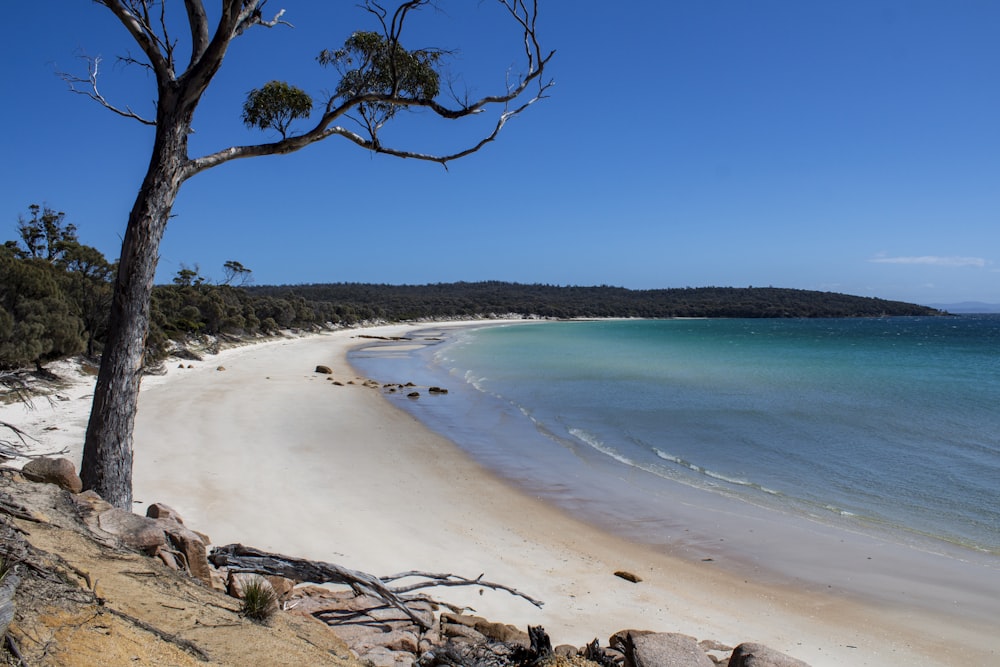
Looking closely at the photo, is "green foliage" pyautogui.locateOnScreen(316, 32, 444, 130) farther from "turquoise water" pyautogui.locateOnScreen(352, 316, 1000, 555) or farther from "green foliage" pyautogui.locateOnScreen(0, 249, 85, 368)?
"green foliage" pyautogui.locateOnScreen(0, 249, 85, 368)

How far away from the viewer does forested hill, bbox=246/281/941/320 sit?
10375 cm

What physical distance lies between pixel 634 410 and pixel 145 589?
52.0 ft

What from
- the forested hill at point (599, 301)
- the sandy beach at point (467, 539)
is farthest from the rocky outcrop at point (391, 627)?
the forested hill at point (599, 301)

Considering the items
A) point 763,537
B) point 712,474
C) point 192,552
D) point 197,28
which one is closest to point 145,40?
point 197,28

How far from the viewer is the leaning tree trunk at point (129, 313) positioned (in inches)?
190

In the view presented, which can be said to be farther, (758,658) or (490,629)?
(490,629)

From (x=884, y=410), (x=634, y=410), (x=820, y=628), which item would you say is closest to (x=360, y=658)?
(x=820, y=628)

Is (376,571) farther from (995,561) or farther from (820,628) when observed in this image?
(995,561)

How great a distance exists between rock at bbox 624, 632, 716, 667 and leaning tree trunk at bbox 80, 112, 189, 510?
4.13 metres

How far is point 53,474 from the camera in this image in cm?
498

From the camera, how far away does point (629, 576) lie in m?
6.30

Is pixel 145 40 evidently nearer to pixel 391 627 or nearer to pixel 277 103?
pixel 277 103

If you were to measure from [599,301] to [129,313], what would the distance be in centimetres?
13865

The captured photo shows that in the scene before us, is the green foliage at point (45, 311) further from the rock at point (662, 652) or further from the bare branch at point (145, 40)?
the rock at point (662, 652)
